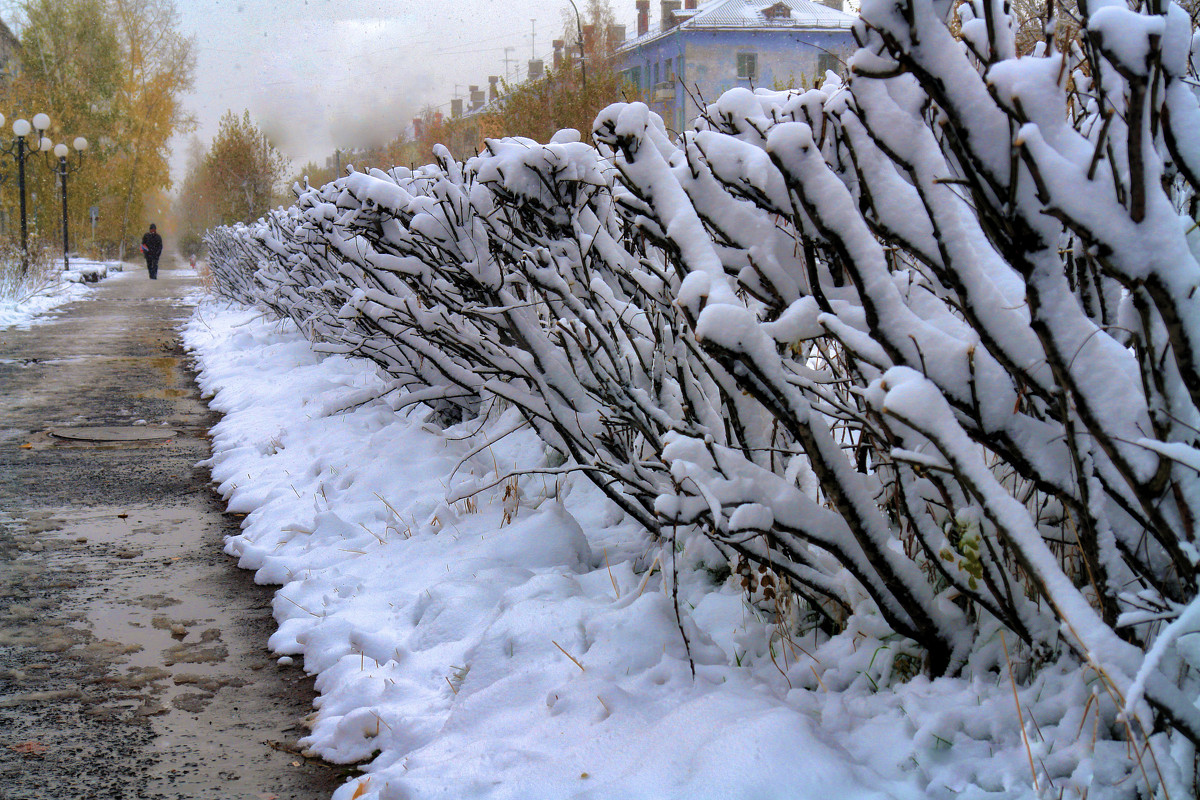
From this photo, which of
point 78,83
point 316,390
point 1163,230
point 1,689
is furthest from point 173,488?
point 78,83

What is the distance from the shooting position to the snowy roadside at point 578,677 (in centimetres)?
194

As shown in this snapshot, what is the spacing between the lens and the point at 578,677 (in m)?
2.54

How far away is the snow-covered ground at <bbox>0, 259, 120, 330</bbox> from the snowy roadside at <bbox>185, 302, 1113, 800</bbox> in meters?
13.3

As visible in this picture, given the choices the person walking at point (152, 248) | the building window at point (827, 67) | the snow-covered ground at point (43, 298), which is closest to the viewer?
the building window at point (827, 67)

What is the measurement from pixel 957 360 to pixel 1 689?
2.96 m

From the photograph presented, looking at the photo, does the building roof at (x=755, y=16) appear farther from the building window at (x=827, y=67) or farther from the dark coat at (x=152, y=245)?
the dark coat at (x=152, y=245)

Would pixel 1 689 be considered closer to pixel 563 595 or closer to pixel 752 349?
pixel 563 595

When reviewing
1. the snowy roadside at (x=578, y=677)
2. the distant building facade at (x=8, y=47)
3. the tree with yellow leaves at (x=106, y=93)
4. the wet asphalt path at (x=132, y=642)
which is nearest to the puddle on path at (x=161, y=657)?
the wet asphalt path at (x=132, y=642)

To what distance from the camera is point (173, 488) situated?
18.5ft

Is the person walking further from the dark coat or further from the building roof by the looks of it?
the building roof

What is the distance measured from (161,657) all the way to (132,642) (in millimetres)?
207

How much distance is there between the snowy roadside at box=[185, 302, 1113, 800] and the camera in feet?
6.35

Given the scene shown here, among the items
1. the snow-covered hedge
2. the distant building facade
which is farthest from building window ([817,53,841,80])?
the distant building facade

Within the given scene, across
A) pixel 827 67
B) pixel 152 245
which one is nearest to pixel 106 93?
pixel 152 245
